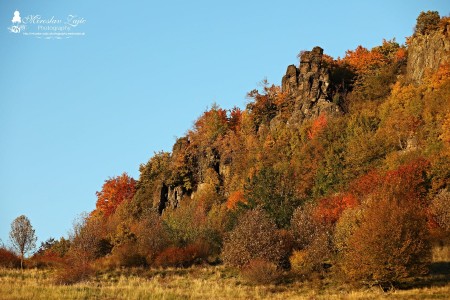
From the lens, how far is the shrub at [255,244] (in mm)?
60500

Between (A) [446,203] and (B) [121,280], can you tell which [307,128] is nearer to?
(A) [446,203]

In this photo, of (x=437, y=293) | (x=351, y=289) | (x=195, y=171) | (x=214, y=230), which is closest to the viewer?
(x=437, y=293)

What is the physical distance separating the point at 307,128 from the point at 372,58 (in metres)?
29.0

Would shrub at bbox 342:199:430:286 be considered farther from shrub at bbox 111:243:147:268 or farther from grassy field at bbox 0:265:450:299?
shrub at bbox 111:243:147:268

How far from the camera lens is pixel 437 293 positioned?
4334 cm

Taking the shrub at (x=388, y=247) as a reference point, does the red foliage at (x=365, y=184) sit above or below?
above

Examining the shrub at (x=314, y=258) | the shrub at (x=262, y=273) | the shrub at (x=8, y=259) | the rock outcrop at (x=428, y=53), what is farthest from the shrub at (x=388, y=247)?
the rock outcrop at (x=428, y=53)

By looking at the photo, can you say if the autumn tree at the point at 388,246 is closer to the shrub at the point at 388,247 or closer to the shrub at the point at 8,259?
the shrub at the point at 388,247

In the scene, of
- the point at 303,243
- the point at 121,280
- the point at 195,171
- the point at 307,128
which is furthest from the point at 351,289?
the point at 195,171

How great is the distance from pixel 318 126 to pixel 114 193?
5273 centimetres

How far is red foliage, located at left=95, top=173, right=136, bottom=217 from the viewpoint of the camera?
133m

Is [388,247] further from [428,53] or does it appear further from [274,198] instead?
[428,53]

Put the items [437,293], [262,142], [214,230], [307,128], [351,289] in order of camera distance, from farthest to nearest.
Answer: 1. [262,142]
2. [307,128]
3. [214,230]
4. [351,289]
5. [437,293]

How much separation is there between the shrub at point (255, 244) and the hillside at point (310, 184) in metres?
0.14
